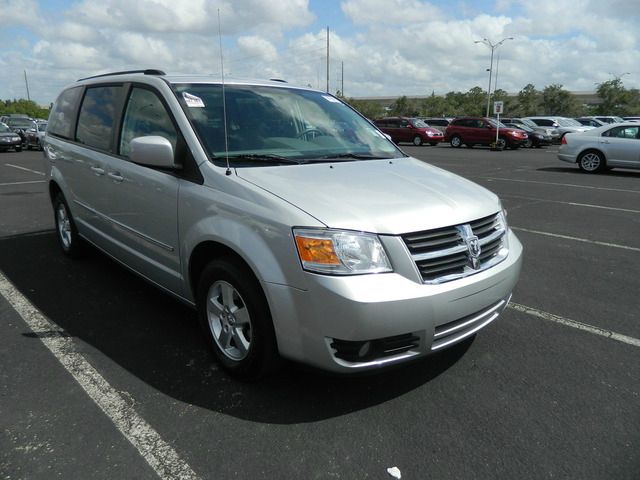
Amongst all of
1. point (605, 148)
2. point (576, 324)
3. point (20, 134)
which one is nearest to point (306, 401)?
point (576, 324)

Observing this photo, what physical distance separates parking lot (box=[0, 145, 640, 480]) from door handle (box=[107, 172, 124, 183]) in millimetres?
1060

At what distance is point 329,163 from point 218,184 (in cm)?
82

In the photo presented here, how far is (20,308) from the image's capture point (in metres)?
4.15

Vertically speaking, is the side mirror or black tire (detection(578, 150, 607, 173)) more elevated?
the side mirror

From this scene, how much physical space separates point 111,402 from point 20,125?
30168 millimetres

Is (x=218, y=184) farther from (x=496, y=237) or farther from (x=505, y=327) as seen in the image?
(x=505, y=327)

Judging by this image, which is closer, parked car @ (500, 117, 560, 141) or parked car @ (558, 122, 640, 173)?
parked car @ (558, 122, 640, 173)

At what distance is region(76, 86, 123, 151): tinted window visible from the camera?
4.18m

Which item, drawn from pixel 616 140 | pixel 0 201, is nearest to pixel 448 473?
pixel 0 201

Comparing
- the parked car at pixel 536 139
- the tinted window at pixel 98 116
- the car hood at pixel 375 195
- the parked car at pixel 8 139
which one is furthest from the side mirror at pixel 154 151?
the parked car at pixel 536 139

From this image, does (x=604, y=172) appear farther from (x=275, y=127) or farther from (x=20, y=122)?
(x=20, y=122)

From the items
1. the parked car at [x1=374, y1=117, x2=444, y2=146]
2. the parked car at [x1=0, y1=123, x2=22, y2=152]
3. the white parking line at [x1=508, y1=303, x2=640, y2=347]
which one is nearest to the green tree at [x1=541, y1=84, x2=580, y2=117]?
the parked car at [x1=374, y1=117, x2=444, y2=146]

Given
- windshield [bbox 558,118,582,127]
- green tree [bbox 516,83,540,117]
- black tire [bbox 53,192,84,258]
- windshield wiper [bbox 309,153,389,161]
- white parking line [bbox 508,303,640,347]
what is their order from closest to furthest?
windshield wiper [bbox 309,153,389,161], white parking line [bbox 508,303,640,347], black tire [bbox 53,192,84,258], windshield [bbox 558,118,582,127], green tree [bbox 516,83,540,117]

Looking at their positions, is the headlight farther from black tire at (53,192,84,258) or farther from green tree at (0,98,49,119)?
green tree at (0,98,49,119)
